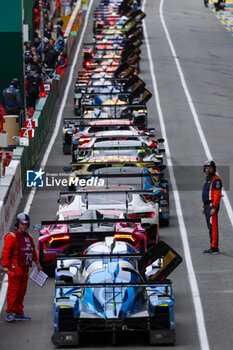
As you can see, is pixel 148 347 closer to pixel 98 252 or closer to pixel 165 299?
pixel 165 299

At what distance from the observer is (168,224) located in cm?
2306

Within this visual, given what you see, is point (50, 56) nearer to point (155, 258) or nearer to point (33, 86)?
point (33, 86)

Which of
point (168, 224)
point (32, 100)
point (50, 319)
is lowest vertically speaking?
point (32, 100)

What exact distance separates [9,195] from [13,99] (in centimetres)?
810

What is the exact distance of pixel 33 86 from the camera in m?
34.9

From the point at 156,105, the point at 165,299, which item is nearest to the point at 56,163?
the point at 156,105

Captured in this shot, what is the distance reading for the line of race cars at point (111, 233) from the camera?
1452 centimetres

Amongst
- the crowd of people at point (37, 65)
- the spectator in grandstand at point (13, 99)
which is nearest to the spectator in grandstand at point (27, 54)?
the crowd of people at point (37, 65)

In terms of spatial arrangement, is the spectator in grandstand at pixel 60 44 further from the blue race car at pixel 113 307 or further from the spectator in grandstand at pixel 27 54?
the blue race car at pixel 113 307

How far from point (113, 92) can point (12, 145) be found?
554 cm

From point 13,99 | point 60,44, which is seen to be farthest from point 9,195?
point 60,44

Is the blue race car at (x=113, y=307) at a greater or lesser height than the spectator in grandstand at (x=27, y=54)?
greater

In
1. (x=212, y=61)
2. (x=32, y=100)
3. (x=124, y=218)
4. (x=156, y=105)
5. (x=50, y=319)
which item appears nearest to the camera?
(x=50, y=319)

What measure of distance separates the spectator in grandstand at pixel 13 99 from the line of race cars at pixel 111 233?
1549 mm
